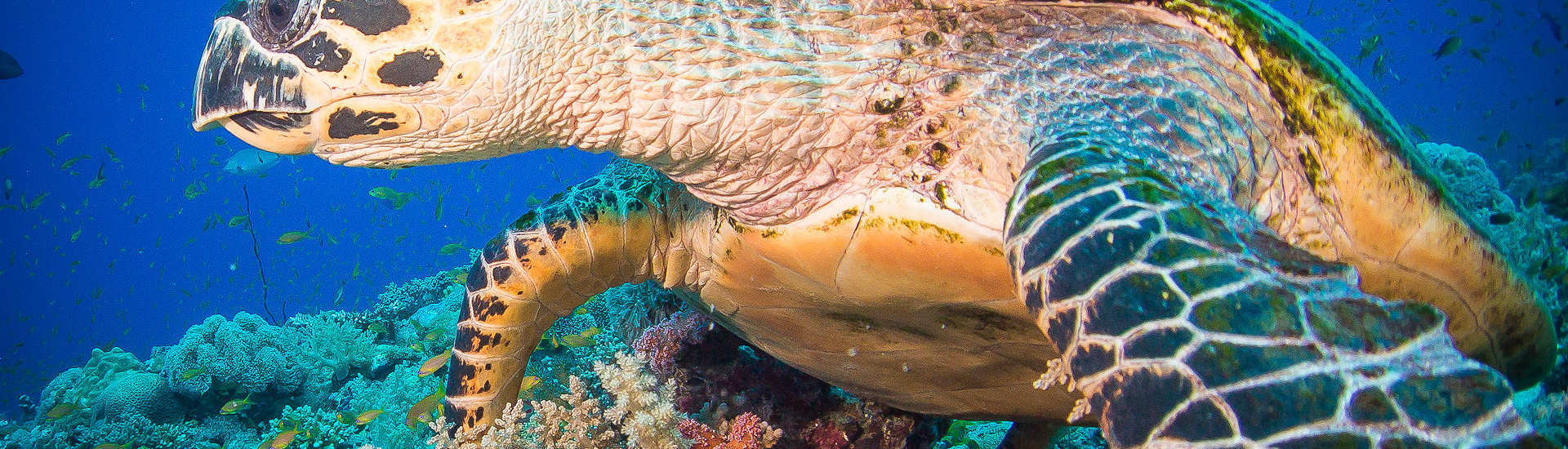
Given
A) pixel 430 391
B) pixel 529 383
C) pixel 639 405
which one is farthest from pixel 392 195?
pixel 639 405

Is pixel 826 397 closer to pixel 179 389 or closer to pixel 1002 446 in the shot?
pixel 1002 446

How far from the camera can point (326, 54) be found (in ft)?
4.71

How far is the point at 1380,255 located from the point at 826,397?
6.06 feet

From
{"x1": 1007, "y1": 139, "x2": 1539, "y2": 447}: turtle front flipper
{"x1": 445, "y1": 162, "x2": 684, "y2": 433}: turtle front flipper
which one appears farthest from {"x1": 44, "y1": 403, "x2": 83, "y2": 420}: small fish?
{"x1": 1007, "y1": 139, "x2": 1539, "y2": 447}: turtle front flipper

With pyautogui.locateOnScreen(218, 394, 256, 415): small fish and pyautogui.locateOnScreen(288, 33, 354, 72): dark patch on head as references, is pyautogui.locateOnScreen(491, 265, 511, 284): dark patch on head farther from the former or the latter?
pyautogui.locateOnScreen(218, 394, 256, 415): small fish

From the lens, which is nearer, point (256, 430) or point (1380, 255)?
point (1380, 255)

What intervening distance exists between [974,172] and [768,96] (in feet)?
1.71

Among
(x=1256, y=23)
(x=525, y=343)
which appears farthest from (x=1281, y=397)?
(x=525, y=343)

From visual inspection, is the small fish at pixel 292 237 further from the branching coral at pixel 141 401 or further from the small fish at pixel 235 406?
the small fish at pixel 235 406

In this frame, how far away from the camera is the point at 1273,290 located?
3.08 ft

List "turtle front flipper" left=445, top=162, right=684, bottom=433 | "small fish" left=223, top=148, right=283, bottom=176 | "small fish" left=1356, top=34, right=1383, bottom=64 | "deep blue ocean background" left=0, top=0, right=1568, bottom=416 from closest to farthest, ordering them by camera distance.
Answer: "turtle front flipper" left=445, top=162, right=684, bottom=433 < "small fish" left=1356, top=34, right=1383, bottom=64 < "small fish" left=223, top=148, right=283, bottom=176 < "deep blue ocean background" left=0, top=0, right=1568, bottom=416

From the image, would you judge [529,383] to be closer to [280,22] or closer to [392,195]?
[280,22]

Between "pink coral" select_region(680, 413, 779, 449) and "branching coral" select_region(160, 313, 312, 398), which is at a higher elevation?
"pink coral" select_region(680, 413, 779, 449)

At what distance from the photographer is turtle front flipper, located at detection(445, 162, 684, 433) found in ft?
7.48
